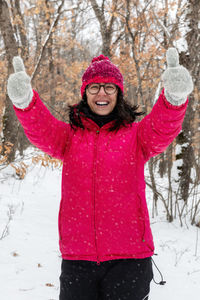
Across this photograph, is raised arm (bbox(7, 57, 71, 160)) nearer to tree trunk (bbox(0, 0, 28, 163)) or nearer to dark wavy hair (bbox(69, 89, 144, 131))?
dark wavy hair (bbox(69, 89, 144, 131))

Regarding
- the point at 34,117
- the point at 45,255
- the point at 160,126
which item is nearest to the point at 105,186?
the point at 160,126

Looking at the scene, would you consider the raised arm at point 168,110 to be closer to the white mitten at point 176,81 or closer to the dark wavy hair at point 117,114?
the white mitten at point 176,81

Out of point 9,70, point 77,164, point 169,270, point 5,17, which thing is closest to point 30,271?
point 169,270

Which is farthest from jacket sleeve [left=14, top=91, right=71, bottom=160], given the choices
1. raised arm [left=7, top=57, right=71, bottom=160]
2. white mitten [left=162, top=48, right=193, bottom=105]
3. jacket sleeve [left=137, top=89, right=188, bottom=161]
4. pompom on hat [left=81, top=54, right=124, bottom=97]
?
white mitten [left=162, top=48, right=193, bottom=105]

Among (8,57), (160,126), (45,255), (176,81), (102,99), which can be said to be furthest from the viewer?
(8,57)

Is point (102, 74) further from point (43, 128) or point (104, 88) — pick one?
point (43, 128)

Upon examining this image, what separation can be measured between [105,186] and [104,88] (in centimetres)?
62

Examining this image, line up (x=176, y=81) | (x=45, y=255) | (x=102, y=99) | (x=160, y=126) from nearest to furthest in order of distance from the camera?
(x=176, y=81), (x=160, y=126), (x=102, y=99), (x=45, y=255)

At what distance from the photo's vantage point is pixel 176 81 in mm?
1186

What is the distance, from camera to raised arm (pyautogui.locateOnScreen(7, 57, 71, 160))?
50.6 inches

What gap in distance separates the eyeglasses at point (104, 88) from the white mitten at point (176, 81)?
0.42m

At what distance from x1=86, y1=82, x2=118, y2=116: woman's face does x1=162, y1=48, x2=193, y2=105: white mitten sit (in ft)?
1.31

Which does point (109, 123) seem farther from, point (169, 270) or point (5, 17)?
point (5, 17)

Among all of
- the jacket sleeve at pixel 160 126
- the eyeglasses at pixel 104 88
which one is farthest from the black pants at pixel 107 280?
the eyeglasses at pixel 104 88
